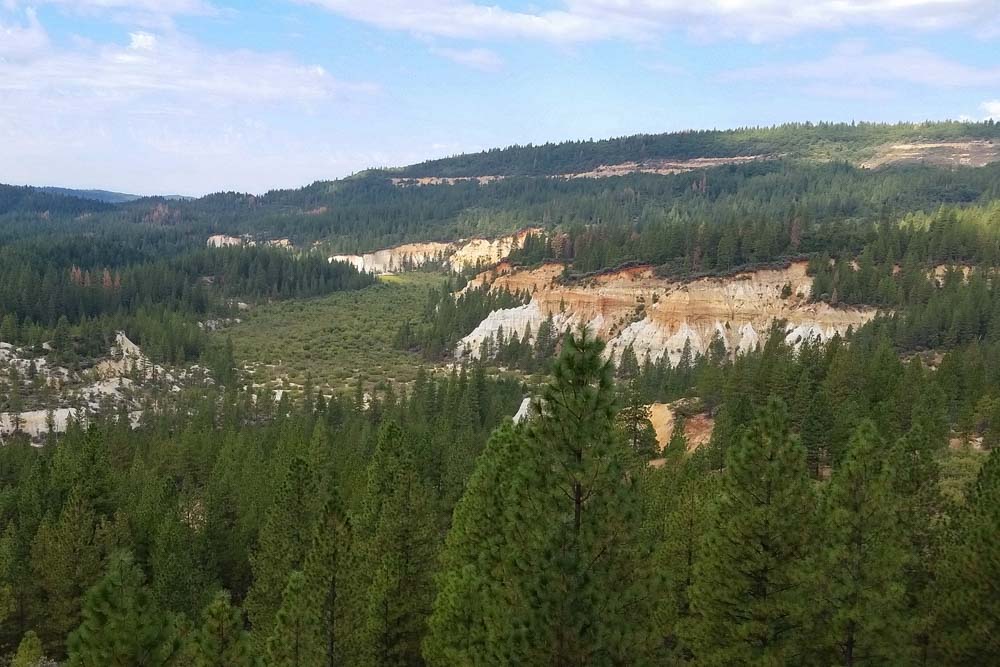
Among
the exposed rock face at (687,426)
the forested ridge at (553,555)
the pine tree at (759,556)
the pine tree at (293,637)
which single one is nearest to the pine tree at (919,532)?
the forested ridge at (553,555)

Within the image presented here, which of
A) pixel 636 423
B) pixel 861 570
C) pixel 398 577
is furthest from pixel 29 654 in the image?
pixel 636 423

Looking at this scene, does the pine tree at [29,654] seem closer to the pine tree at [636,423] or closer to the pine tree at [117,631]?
the pine tree at [117,631]

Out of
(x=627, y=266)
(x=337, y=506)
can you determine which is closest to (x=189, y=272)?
(x=627, y=266)

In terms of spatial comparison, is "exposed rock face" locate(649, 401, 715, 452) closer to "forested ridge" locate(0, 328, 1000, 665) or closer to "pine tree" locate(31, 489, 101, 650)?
"forested ridge" locate(0, 328, 1000, 665)

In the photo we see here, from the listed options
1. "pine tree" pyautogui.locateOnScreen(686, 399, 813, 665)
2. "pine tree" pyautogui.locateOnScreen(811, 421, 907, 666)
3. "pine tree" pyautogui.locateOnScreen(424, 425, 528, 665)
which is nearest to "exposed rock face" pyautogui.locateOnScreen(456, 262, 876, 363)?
"pine tree" pyautogui.locateOnScreen(424, 425, 528, 665)

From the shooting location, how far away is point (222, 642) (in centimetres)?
1702

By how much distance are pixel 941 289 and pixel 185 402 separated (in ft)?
293

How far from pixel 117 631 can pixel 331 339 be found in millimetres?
116314

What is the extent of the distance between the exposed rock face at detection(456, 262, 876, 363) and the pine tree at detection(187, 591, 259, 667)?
7340cm

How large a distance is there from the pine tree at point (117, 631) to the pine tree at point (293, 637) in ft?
13.5

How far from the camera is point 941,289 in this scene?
88062mm

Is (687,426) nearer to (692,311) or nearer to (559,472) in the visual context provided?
(692,311)

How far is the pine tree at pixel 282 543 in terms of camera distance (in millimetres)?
29781

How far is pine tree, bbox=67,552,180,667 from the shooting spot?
52.3ft
